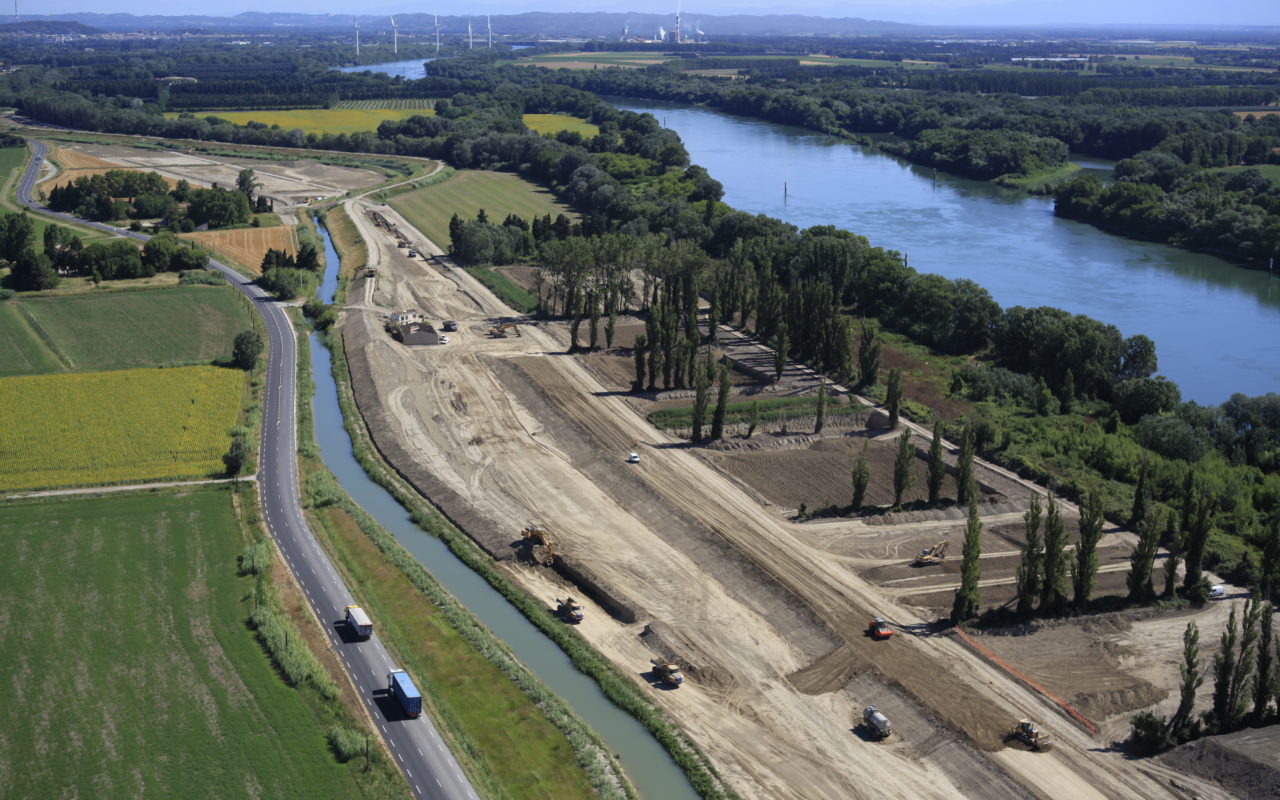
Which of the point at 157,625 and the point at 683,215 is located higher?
the point at 683,215

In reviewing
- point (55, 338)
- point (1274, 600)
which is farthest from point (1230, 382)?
point (55, 338)

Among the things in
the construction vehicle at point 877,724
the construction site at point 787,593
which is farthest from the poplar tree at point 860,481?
the construction vehicle at point 877,724

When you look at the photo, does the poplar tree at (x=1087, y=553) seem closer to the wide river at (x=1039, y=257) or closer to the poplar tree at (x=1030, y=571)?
the poplar tree at (x=1030, y=571)

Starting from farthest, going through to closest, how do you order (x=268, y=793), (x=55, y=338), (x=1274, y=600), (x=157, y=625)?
(x=55, y=338) < (x=1274, y=600) < (x=157, y=625) < (x=268, y=793)

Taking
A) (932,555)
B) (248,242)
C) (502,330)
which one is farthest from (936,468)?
(248,242)

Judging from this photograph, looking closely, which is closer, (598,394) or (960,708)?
(960,708)

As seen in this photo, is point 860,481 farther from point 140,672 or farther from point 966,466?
point 140,672

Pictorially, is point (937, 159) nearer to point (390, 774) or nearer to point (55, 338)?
point (55, 338)
